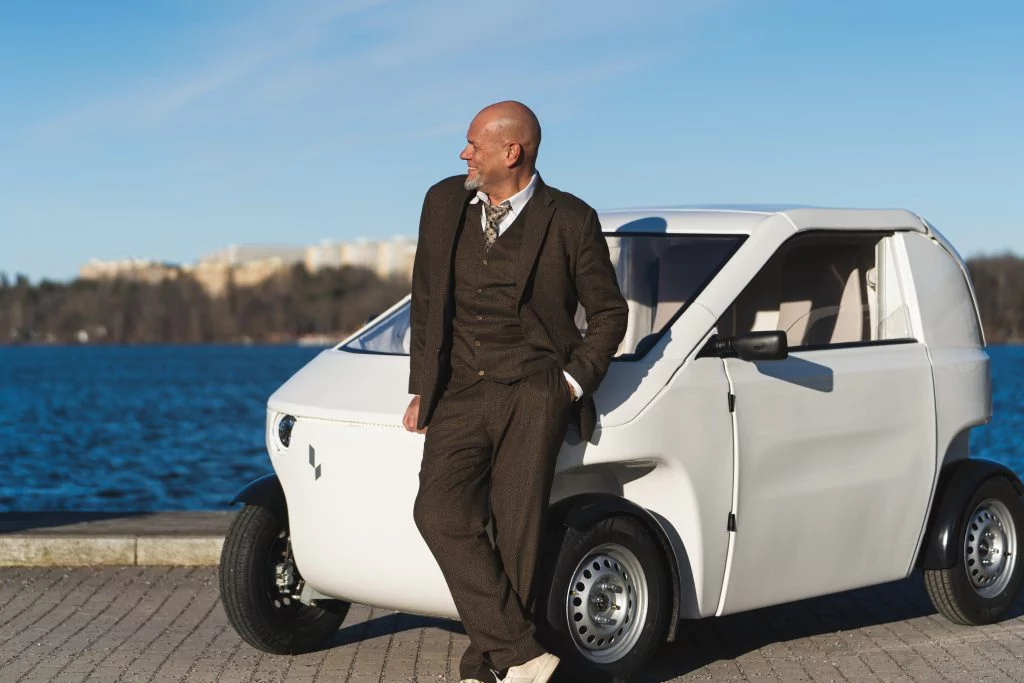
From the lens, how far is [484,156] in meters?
5.54

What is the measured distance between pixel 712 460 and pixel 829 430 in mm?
700

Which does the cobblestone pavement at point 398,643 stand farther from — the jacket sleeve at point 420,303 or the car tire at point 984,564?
the jacket sleeve at point 420,303

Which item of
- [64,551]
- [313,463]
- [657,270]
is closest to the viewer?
[313,463]

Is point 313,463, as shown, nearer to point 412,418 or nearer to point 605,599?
point 412,418

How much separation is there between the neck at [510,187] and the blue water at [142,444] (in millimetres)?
12211

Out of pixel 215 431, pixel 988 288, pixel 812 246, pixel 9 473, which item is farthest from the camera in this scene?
pixel 988 288

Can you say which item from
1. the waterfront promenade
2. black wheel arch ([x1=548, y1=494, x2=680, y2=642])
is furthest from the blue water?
black wheel arch ([x1=548, y1=494, x2=680, y2=642])

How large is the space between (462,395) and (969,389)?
2.83 meters

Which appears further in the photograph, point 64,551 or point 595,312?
point 64,551

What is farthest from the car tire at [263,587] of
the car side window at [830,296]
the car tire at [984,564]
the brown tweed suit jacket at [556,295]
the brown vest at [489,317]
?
the car tire at [984,564]

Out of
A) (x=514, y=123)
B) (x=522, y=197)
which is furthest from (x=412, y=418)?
(x=514, y=123)

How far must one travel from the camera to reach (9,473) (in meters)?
32.0

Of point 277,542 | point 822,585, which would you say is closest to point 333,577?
point 277,542

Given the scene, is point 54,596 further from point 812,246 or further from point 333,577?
point 812,246
